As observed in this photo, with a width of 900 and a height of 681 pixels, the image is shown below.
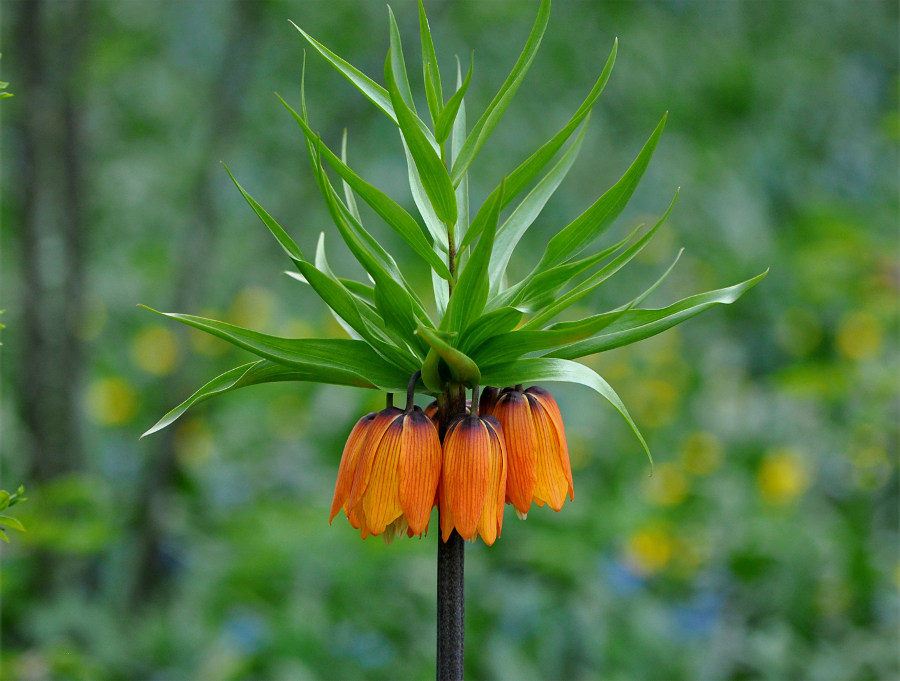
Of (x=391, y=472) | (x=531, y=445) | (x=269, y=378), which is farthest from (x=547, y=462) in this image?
(x=269, y=378)

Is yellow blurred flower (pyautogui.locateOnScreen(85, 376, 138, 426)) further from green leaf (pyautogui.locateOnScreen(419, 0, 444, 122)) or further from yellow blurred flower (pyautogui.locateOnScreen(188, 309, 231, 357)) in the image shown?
green leaf (pyautogui.locateOnScreen(419, 0, 444, 122))

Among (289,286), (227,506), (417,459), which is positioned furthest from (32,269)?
(289,286)

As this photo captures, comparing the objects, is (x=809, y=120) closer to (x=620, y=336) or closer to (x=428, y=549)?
(x=428, y=549)

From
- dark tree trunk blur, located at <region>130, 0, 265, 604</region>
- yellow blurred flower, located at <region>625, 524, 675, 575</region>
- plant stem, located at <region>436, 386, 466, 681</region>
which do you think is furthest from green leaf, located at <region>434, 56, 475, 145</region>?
yellow blurred flower, located at <region>625, 524, 675, 575</region>

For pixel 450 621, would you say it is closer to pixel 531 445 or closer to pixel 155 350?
pixel 531 445

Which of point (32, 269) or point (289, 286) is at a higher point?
point (289, 286)

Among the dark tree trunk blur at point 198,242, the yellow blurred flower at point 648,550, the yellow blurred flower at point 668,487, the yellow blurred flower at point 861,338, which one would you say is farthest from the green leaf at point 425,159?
the yellow blurred flower at point 861,338
